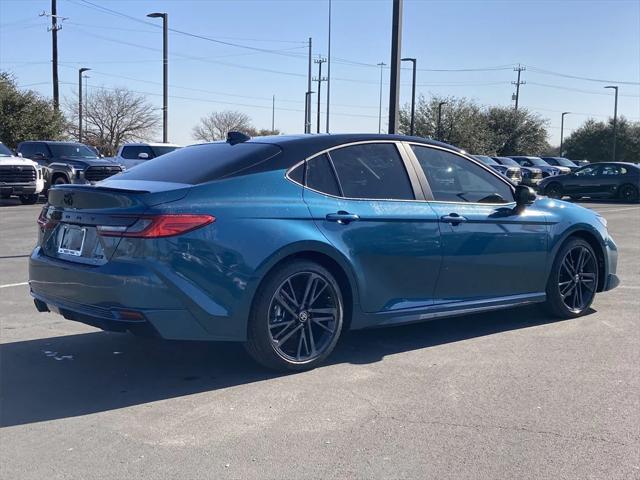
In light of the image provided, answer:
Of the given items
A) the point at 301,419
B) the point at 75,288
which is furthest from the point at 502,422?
the point at 75,288

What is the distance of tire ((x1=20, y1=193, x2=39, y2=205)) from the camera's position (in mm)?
20055

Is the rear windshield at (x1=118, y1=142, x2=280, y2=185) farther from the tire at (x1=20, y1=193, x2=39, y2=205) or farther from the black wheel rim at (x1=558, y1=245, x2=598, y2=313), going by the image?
the tire at (x1=20, y1=193, x2=39, y2=205)

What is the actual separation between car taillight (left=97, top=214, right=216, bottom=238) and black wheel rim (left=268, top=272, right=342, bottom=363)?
2.45 ft

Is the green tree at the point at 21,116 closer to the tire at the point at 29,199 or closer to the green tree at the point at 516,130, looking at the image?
the tire at the point at 29,199

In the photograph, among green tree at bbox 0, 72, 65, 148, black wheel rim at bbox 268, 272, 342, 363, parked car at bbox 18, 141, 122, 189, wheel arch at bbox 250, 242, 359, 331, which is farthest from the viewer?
green tree at bbox 0, 72, 65, 148

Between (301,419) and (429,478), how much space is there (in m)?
0.95

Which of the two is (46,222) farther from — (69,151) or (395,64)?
(69,151)

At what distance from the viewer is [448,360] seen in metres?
5.29

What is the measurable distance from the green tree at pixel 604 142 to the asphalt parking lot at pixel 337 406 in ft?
237

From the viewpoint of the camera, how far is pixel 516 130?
220 feet

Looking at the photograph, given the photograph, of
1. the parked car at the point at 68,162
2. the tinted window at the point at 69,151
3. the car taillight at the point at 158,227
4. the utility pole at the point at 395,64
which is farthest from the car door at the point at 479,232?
the tinted window at the point at 69,151

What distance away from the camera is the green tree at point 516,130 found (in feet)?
221

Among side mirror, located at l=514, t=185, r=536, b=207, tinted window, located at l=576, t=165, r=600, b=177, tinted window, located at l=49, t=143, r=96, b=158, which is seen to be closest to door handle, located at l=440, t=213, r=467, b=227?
side mirror, located at l=514, t=185, r=536, b=207

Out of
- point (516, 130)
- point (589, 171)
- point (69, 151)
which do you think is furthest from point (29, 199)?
point (516, 130)
